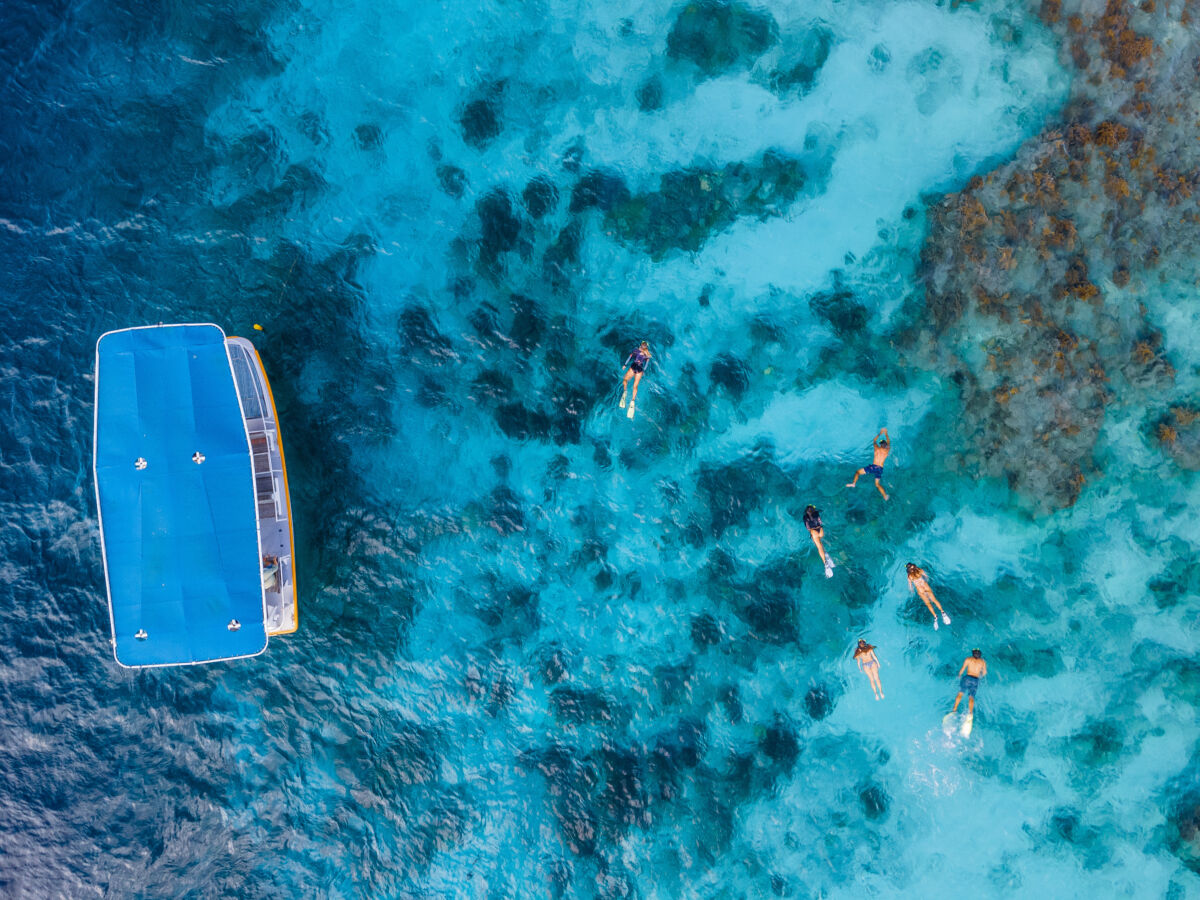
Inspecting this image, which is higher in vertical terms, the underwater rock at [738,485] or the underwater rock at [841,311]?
the underwater rock at [841,311]

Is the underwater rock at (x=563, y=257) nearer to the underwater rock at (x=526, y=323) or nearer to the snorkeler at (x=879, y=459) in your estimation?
the underwater rock at (x=526, y=323)

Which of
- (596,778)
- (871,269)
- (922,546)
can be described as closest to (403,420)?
(596,778)

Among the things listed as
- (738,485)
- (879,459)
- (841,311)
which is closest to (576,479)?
(738,485)

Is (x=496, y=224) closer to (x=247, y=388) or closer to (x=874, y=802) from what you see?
(x=247, y=388)

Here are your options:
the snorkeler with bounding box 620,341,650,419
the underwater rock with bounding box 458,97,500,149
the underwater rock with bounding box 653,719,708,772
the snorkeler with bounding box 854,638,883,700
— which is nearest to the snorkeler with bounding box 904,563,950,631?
the snorkeler with bounding box 854,638,883,700

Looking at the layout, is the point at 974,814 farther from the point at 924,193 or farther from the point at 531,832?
the point at 924,193

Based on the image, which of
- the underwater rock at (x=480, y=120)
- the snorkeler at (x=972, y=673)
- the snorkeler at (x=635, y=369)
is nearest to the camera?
the snorkeler at (x=972, y=673)

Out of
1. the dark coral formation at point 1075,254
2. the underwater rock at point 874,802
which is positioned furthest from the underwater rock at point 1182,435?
the underwater rock at point 874,802
